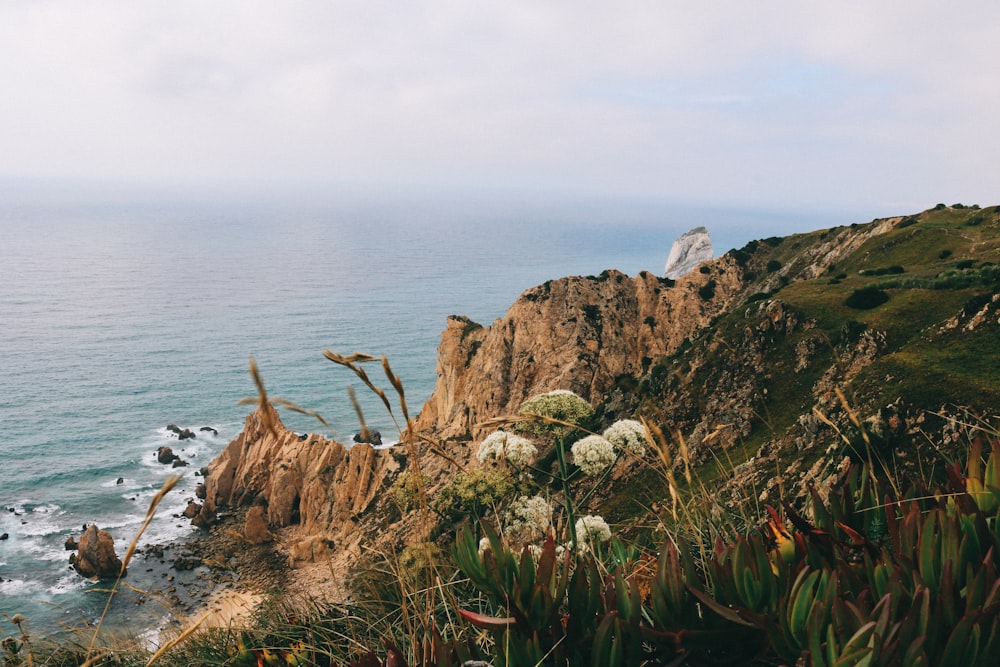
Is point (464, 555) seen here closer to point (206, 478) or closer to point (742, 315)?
point (742, 315)

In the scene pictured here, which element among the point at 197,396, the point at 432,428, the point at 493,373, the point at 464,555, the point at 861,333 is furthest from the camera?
the point at 197,396

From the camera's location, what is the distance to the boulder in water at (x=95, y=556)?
158ft

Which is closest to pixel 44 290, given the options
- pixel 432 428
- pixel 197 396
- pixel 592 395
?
pixel 197 396

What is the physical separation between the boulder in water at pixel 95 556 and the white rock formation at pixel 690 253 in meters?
154

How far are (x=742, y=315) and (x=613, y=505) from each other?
56.1 ft

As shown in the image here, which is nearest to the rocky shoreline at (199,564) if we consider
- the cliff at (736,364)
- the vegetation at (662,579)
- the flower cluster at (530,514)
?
the cliff at (736,364)

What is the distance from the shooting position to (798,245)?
68.2m

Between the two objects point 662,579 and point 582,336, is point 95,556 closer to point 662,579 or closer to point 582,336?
point 582,336

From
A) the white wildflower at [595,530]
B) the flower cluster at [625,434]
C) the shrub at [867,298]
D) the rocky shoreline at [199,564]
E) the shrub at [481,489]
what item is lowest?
the rocky shoreline at [199,564]

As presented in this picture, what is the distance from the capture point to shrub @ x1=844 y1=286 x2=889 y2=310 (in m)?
36.2

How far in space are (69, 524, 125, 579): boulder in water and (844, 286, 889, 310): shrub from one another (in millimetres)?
56393

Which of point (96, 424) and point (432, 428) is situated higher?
point (432, 428)

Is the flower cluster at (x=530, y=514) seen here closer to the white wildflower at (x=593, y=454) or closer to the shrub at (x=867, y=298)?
the white wildflower at (x=593, y=454)

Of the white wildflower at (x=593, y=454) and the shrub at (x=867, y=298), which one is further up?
→ the shrub at (x=867, y=298)
